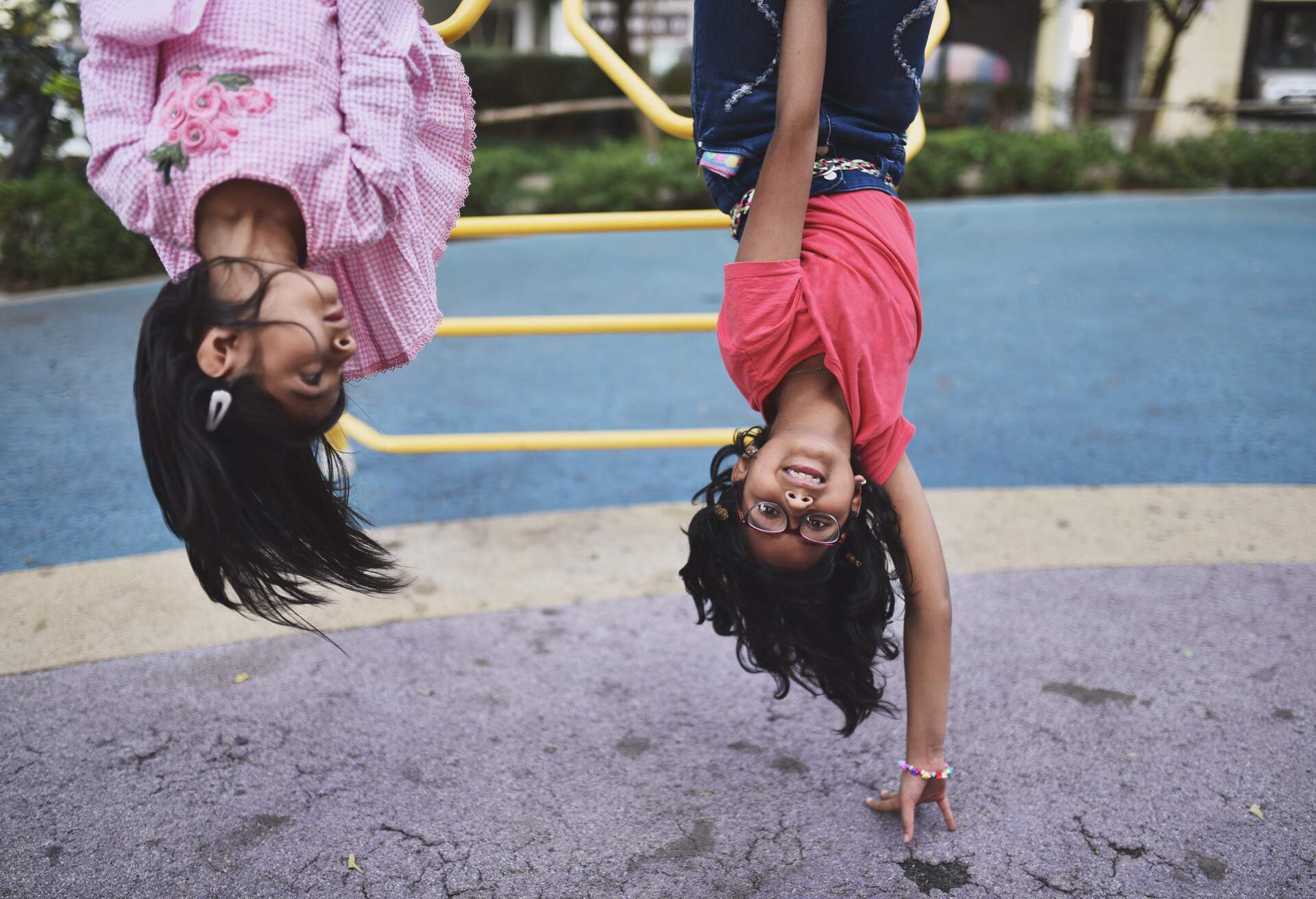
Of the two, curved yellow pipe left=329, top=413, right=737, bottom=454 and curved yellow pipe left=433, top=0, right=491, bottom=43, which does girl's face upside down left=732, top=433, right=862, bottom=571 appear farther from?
curved yellow pipe left=329, top=413, right=737, bottom=454

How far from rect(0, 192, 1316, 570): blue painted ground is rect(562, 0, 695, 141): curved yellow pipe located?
1601 mm

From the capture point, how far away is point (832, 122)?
172 centimetres

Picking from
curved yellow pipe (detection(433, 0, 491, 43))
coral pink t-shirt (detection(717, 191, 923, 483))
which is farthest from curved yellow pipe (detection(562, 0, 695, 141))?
coral pink t-shirt (detection(717, 191, 923, 483))

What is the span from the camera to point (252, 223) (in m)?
1.37

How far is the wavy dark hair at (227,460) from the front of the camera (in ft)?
4.30

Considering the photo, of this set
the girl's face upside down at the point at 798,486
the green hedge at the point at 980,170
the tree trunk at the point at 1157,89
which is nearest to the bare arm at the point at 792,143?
the girl's face upside down at the point at 798,486

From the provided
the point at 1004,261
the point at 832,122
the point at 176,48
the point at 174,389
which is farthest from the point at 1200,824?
the point at 1004,261

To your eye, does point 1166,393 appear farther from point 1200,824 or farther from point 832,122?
point 832,122

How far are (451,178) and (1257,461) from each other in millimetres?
3331

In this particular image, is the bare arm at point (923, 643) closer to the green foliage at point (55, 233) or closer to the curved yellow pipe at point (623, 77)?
the curved yellow pipe at point (623, 77)

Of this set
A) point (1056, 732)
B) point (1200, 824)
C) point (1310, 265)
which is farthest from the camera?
point (1310, 265)

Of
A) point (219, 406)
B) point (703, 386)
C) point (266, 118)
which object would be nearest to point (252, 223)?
point (266, 118)

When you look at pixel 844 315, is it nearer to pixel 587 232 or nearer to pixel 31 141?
pixel 587 232

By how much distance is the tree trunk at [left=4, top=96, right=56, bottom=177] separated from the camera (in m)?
4.86
